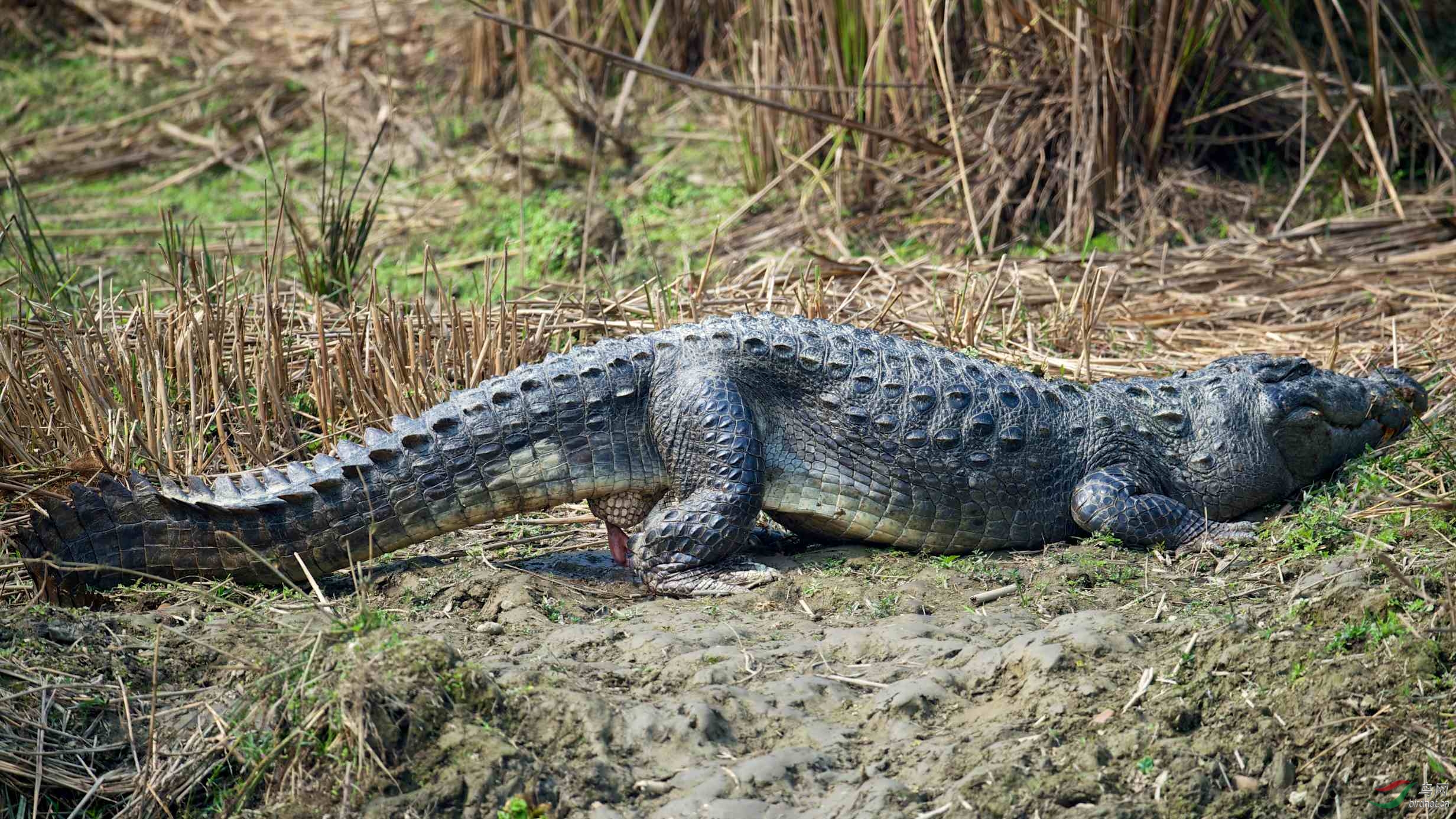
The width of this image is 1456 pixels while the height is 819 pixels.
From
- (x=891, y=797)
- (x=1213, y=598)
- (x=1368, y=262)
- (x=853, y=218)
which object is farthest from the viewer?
(x=853, y=218)

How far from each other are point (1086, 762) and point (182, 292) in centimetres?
396

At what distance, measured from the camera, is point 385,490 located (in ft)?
13.5

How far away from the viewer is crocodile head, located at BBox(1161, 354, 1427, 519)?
4.59 metres

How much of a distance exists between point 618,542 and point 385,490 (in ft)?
2.77

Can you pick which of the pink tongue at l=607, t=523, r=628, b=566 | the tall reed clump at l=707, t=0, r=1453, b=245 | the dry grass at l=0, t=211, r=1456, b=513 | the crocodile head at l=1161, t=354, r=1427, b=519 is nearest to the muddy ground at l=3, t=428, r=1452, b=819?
the pink tongue at l=607, t=523, r=628, b=566

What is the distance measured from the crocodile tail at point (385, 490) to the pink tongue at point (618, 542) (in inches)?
8.5

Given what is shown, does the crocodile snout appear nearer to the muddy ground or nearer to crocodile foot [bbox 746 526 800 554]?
the muddy ground

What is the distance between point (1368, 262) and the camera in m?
6.55

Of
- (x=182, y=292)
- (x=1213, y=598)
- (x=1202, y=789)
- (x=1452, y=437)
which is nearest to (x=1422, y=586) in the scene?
(x=1213, y=598)

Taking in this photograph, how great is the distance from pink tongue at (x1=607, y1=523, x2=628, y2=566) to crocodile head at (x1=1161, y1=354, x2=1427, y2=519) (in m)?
2.00


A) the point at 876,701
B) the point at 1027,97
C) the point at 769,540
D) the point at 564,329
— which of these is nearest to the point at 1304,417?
the point at 769,540

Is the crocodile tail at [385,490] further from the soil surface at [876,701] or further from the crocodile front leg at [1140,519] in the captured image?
the crocodile front leg at [1140,519]

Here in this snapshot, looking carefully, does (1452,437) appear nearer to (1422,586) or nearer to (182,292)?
(1422,586)

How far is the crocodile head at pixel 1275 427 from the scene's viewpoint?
15.0 ft
